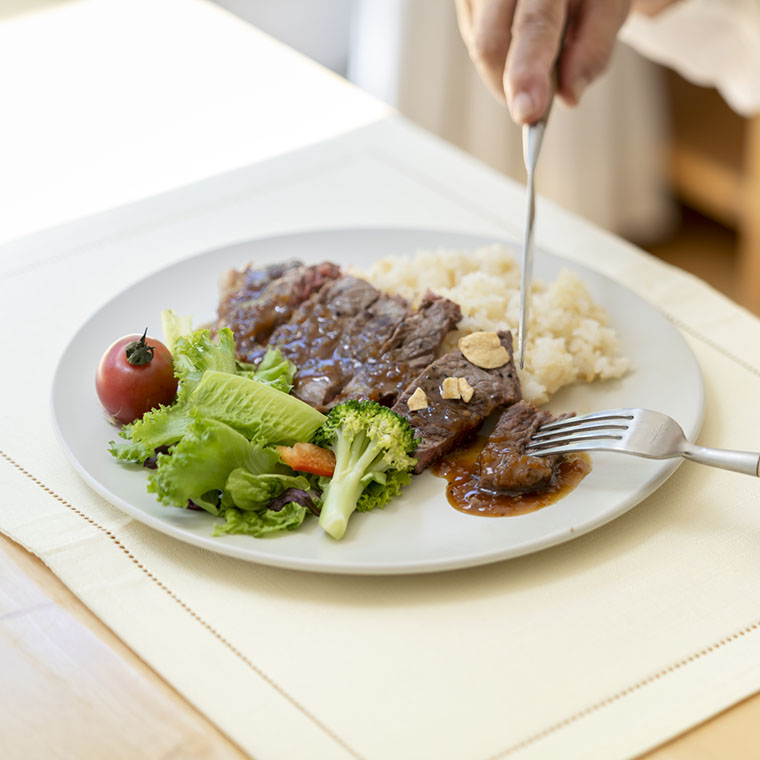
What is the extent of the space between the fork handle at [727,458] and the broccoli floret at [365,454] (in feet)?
1.68

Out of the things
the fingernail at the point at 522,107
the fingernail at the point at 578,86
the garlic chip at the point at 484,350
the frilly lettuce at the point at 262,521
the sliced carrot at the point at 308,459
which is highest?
the fingernail at the point at 522,107

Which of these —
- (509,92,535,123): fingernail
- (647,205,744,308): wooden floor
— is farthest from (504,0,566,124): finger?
(647,205,744,308): wooden floor

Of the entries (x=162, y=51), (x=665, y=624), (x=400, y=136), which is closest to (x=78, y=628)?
(x=665, y=624)

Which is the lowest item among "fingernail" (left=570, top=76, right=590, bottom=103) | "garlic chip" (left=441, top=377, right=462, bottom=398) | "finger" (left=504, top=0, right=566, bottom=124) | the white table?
the white table

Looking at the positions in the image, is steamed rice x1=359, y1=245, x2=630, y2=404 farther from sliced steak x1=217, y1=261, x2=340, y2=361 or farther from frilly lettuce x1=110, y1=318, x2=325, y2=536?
frilly lettuce x1=110, y1=318, x2=325, y2=536

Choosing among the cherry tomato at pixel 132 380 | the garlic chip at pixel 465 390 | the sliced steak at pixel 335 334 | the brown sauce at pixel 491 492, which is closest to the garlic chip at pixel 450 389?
the garlic chip at pixel 465 390

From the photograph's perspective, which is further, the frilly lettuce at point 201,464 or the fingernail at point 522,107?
the fingernail at point 522,107

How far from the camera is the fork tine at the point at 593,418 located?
6.32 feet

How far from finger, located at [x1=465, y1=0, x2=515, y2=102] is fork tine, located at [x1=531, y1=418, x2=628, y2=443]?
44.5 inches

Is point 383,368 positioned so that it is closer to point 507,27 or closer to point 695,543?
point 695,543

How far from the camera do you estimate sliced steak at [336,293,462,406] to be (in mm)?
2133

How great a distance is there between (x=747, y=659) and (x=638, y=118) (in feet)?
15.8

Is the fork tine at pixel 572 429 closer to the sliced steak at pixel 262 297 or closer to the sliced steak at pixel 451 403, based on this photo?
the sliced steak at pixel 451 403

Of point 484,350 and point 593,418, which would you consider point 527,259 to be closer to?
Result: point 484,350
